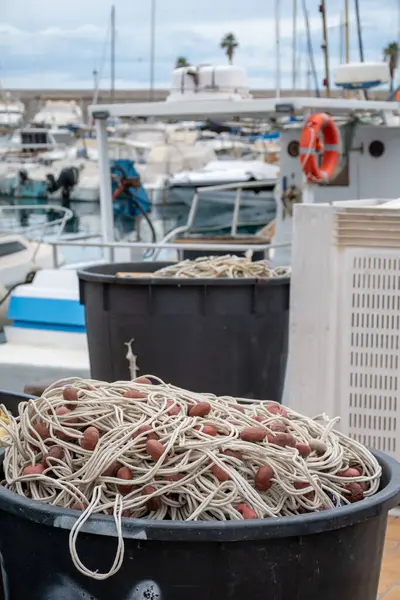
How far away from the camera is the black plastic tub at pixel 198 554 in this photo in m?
2.32

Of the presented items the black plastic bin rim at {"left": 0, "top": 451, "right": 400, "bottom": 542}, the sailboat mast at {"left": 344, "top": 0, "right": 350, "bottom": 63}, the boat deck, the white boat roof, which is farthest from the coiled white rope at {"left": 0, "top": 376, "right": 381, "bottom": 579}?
the sailboat mast at {"left": 344, "top": 0, "right": 350, "bottom": 63}

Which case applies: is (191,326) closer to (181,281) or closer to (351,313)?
(181,281)

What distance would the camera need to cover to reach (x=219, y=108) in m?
9.44

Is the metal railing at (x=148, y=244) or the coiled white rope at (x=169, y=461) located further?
the metal railing at (x=148, y=244)

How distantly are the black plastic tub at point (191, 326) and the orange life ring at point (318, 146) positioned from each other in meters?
3.89

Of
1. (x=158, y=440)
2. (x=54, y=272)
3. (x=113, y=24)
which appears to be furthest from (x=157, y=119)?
(x=113, y=24)

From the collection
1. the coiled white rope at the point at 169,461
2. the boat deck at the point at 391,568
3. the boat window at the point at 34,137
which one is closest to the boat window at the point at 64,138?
the boat window at the point at 34,137

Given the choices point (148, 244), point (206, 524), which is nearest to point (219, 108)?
point (148, 244)

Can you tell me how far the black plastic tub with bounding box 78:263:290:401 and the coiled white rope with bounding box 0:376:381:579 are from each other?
2559 mm

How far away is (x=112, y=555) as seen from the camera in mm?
2352

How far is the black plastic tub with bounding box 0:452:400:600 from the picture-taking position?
7.60 ft

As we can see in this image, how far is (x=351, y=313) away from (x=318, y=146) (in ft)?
17.6

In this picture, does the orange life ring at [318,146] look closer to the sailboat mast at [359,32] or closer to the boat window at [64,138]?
the sailboat mast at [359,32]

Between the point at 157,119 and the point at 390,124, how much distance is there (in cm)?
292
